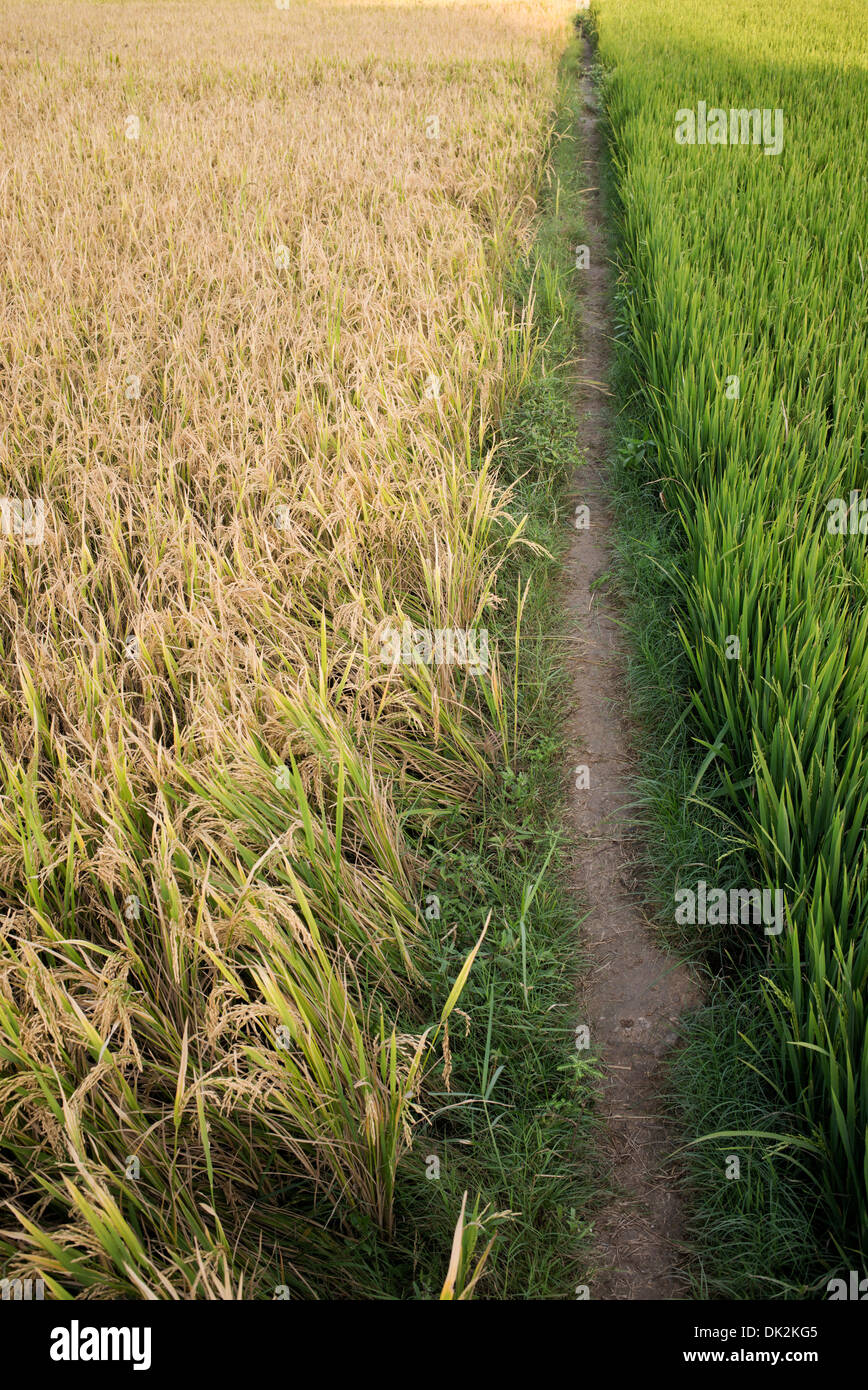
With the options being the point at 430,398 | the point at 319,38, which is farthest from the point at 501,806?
the point at 319,38

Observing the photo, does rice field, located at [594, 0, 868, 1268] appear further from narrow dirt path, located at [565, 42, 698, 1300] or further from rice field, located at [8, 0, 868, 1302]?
narrow dirt path, located at [565, 42, 698, 1300]

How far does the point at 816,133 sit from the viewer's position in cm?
528

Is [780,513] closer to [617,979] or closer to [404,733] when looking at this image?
[404,733]

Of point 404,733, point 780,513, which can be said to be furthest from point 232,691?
point 780,513

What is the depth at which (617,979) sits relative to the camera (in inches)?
72.0

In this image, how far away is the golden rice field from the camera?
1313mm

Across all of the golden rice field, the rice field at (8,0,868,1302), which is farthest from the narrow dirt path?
the golden rice field

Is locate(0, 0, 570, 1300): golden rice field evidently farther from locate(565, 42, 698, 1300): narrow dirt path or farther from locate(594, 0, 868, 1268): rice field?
locate(594, 0, 868, 1268): rice field

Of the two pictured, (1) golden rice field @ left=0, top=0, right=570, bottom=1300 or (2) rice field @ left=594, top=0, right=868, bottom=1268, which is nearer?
(1) golden rice field @ left=0, top=0, right=570, bottom=1300

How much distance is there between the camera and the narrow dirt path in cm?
141

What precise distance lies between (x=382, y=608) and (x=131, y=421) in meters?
1.49

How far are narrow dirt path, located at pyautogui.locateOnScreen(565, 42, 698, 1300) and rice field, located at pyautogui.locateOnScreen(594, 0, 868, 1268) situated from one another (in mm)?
171

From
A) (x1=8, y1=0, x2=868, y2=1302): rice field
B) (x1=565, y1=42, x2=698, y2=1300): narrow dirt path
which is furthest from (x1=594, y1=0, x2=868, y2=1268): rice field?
(x1=565, y1=42, x2=698, y2=1300): narrow dirt path

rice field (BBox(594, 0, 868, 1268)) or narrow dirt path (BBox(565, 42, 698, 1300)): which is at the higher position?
rice field (BBox(594, 0, 868, 1268))
